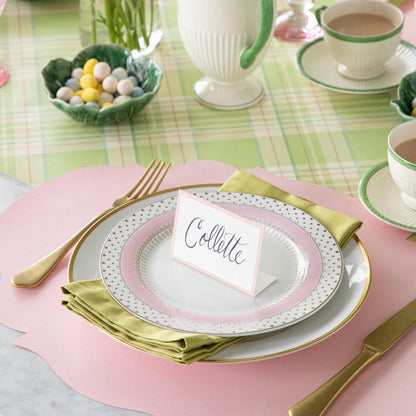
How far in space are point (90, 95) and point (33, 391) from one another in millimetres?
597

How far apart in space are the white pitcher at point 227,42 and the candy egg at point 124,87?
0.12 metres

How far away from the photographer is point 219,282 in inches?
31.6

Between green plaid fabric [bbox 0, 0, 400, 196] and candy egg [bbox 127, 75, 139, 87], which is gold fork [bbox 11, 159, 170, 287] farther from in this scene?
candy egg [bbox 127, 75, 139, 87]

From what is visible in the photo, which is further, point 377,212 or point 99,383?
point 377,212

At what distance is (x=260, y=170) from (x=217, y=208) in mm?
319

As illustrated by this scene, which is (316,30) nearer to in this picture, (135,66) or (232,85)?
(232,85)

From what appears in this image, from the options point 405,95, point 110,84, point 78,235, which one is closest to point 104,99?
point 110,84

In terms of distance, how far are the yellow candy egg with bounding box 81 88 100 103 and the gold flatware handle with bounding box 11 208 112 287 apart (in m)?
0.37

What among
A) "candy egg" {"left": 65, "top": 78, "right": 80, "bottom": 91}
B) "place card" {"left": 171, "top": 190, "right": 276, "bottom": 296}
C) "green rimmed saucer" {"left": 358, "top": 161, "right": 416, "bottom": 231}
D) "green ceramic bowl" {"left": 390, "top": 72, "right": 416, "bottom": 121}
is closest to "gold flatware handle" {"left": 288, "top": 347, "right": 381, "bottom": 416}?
"place card" {"left": 171, "top": 190, "right": 276, "bottom": 296}

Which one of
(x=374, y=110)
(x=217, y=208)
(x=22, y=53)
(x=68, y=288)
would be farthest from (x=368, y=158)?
(x=22, y=53)

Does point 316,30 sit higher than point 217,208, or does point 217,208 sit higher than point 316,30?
point 217,208

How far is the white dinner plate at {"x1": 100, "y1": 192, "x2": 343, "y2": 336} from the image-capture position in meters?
0.74

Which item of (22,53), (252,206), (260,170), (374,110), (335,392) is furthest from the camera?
(22,53)

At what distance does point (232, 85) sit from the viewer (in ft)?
4.26
